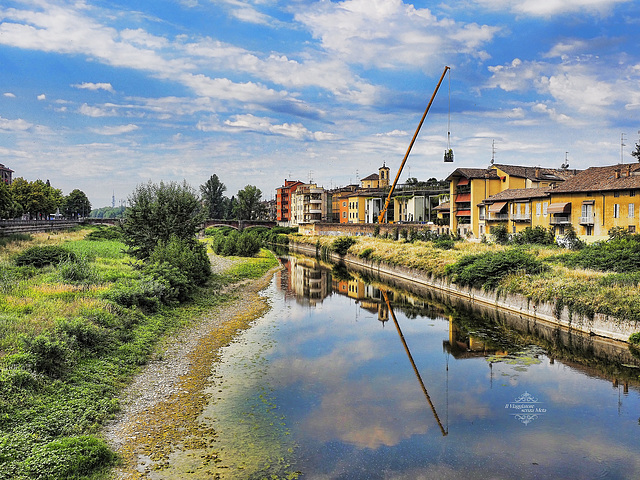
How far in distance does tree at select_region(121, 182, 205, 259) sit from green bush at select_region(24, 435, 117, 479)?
90.3ft

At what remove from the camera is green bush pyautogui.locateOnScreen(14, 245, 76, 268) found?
30438 mm

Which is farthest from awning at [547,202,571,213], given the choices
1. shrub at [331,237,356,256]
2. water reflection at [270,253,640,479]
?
shrub at [331,237,356,256]

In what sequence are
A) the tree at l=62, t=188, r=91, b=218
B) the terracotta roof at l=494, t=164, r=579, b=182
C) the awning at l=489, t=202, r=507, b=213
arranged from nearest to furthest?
the awning at l=489, t=202, r=507, b=213, the terracotta roof at l=494, t=164, r=579, b=182, the tree at l=62, t=188, r=91, b=218

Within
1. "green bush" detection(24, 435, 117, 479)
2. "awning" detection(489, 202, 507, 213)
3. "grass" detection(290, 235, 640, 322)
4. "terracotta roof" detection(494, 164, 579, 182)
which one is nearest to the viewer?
"green bush" detection(24, 435, 117, 479)

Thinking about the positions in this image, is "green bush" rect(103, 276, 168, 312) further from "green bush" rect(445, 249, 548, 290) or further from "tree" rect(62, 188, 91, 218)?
"tree" rect(62, 188, 91, 218)

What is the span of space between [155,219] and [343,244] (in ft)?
103

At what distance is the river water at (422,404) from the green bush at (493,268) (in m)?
4.88

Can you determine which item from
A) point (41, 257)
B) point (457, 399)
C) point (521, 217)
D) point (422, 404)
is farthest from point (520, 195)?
point (41, 257)

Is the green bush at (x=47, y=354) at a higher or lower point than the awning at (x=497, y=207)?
lower

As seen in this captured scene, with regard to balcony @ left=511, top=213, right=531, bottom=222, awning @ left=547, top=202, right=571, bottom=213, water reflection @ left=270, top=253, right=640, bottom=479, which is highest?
awning @ left=547, top=202, right=571, bottom=213

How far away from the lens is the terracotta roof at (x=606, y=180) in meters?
39.8

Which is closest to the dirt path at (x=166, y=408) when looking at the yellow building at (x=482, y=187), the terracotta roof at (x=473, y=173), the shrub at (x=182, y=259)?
the shrub at (x=182, y=259)

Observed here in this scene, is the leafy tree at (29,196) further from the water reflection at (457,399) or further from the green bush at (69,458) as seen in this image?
the green bush at (69,458)

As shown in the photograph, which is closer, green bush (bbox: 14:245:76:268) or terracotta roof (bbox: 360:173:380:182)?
green bush (bbox: 14:245:76:268)
